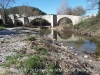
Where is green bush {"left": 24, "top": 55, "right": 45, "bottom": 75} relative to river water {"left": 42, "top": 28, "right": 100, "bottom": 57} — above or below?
above

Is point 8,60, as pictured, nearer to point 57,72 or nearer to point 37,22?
point 57,72

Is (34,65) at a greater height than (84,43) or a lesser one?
greater

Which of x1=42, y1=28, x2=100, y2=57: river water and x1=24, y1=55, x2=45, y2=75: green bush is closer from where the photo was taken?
x1=24, y1=55, x2=45, y2=75: green bush

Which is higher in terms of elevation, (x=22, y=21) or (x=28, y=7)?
(x=28, y=7)

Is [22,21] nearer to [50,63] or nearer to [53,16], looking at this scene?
[53,16]

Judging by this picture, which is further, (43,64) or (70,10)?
(70,10)

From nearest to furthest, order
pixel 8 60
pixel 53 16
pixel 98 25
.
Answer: pixel 8 60
pixel 98 25
pixel 53 16

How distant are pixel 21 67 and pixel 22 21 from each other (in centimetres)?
4990

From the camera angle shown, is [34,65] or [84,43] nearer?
[34,65]

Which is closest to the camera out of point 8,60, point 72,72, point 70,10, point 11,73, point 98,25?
point 11,73

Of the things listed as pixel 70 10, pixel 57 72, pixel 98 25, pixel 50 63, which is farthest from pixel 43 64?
pixel 70 10

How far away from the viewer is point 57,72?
226 inches

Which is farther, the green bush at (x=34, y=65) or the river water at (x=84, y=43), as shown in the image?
the river water at (x=84, y=43)

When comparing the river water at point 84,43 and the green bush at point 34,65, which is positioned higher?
the green bush at point 34,65
